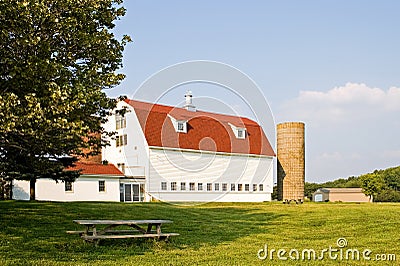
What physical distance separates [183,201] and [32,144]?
28227mm

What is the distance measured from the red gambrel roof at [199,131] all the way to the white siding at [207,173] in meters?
0.67

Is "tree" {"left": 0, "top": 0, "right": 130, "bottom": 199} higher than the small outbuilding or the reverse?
higher

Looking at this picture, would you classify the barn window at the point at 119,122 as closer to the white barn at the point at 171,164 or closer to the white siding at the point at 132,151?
the white barn at the point at 171,164

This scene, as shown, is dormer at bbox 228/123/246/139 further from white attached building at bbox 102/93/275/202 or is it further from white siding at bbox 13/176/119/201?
white siding at bbox 13/176/119/201

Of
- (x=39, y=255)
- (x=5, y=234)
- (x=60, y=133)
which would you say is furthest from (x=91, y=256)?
(x=5, y=234)

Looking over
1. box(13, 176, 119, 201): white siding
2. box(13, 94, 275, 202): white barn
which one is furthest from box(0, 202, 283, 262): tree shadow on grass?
box(13, 94, 275, 202): white barn

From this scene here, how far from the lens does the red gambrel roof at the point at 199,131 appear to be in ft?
132

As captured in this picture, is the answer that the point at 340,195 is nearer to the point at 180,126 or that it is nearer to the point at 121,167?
the point at 180,126

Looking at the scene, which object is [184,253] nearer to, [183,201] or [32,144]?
[32,144]

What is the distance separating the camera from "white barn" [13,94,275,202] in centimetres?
3749

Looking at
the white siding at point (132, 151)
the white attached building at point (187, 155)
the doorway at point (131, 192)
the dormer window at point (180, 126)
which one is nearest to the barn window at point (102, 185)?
the doorway at point (131, 192)

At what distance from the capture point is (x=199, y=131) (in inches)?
1714

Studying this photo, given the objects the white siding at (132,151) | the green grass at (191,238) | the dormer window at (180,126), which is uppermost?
the dormer window at (180,126)

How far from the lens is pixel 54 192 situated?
116ft
